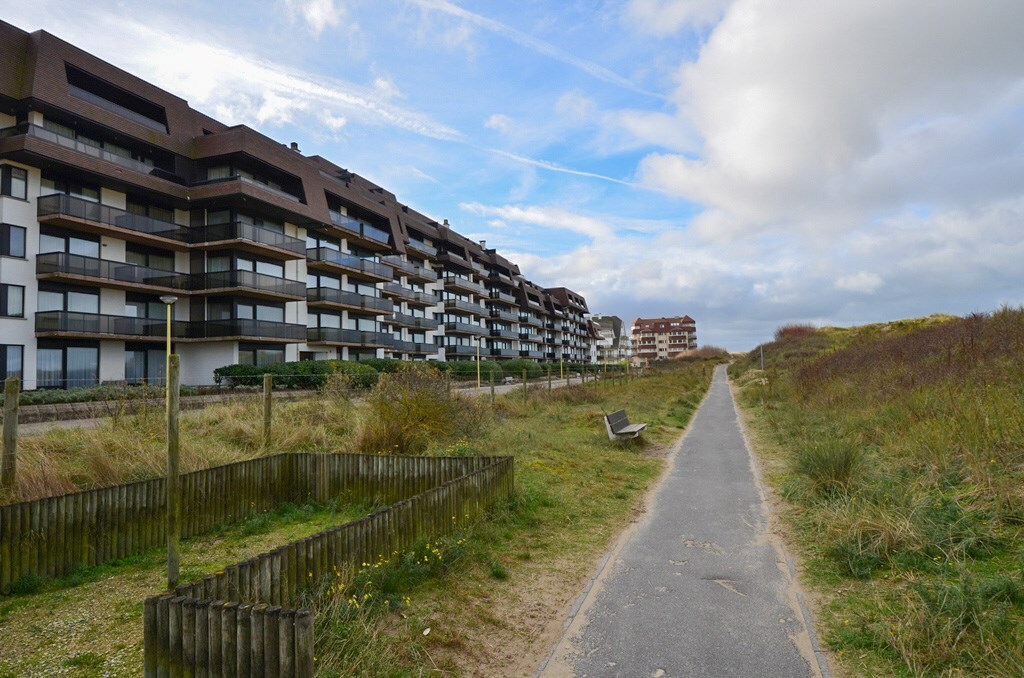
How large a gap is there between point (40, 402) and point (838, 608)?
22.8m

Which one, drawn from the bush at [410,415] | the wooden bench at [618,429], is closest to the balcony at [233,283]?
the bush at [410,415]

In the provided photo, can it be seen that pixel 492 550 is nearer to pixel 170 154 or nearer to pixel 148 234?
pixel 148 234

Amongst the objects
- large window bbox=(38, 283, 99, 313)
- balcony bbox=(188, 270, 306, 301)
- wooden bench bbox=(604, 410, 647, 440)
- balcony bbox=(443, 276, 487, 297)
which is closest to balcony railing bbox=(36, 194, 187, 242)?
balcony bbox=(188, 270, 306, 301)

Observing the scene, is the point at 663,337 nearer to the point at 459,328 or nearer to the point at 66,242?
the point at 459,328

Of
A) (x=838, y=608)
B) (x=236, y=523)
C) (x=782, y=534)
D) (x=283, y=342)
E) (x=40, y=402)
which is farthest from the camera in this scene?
(x=283, y=342)

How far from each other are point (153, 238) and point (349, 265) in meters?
13.6

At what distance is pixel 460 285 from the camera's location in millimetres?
63562

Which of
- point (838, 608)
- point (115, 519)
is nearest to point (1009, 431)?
point (838, 608)

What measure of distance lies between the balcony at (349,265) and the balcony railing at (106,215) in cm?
843

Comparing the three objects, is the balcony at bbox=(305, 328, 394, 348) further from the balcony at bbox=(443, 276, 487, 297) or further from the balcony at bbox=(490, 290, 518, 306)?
the balcony at bbox=(490, 290, 518, 306)

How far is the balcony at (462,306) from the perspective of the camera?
6229 centimetres

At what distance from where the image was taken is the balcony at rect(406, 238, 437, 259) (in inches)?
2116

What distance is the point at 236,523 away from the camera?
27.1ft

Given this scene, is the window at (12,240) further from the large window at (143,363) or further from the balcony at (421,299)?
the balcony at (421,299)
